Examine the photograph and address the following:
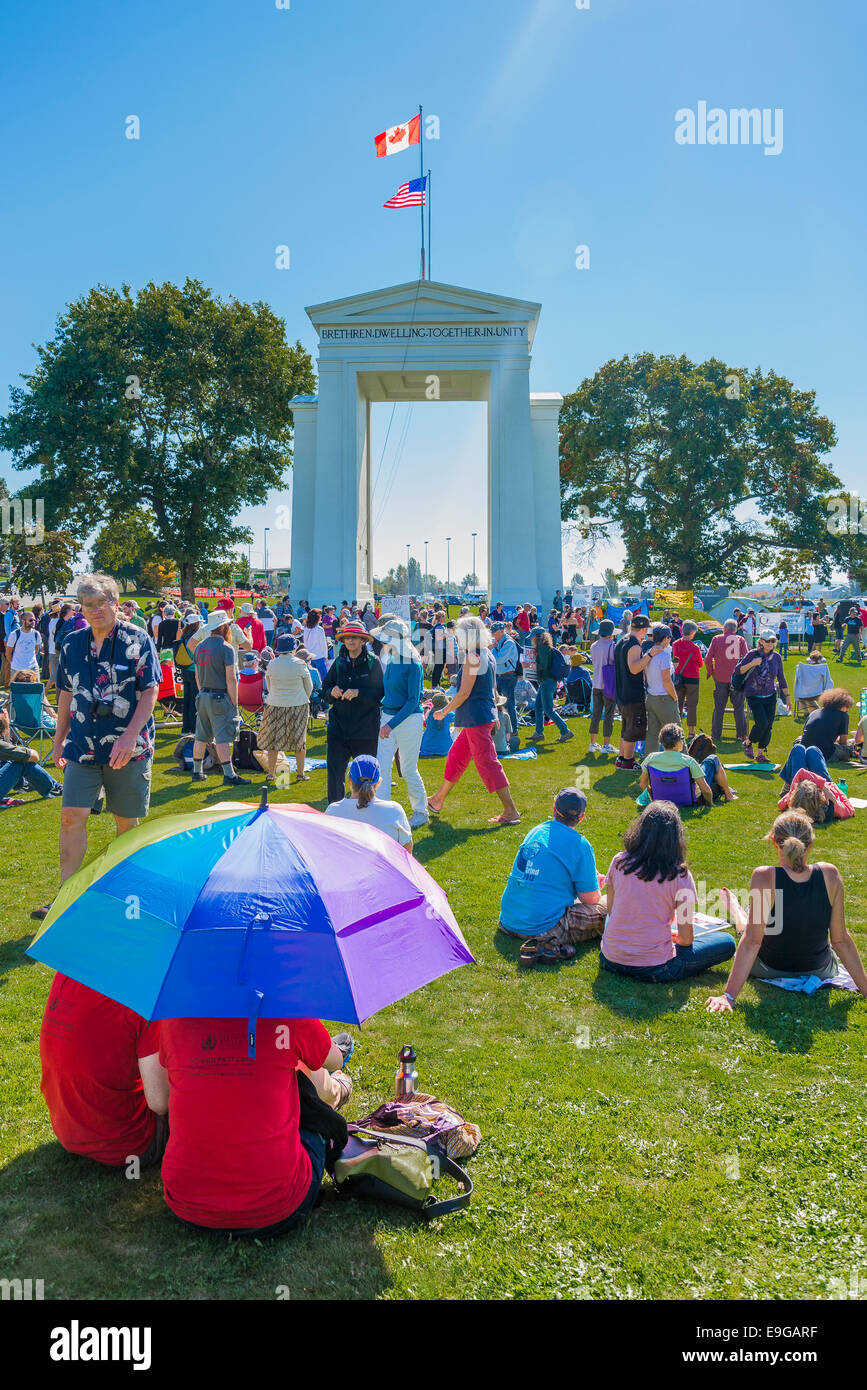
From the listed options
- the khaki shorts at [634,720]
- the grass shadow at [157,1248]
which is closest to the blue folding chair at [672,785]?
the khaki shorts at [634,720]

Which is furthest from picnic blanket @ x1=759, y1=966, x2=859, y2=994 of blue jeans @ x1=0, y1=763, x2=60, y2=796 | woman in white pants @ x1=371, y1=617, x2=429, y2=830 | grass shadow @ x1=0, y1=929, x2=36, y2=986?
blue jeans @ x1=0, y1=763, x2=60, y2=796

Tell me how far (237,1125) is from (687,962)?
11.3 feet

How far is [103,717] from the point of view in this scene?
19.1ft

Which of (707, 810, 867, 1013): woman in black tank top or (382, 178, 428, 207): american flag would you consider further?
(382, 178, 428, 207): american flag

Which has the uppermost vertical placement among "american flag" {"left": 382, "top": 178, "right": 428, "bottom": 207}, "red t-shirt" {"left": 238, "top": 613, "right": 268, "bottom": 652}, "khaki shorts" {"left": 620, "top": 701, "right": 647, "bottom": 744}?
"american flag" {"left": 382, "top": 178, "right": 428, "bottom": 207}

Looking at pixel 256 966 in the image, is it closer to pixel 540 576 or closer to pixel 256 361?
pixel 540 576

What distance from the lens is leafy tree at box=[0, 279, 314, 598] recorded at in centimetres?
4075

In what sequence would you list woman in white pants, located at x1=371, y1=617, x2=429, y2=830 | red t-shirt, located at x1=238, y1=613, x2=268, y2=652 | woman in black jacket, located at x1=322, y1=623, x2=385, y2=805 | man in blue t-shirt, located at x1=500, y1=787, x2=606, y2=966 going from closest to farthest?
man in blue t-shirt, located at x1=500, y1=787, x2=606, y2=966, woman in black jacket, located at x1=322, y1=623, x2=385, y2=805, woman in white pants, located at x1=371, y1=617, x2=429, y2=830, red t-shirt, located at x1=238, y1=613, x2=268, y2=652

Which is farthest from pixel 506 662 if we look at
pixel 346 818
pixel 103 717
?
pixel 346 818

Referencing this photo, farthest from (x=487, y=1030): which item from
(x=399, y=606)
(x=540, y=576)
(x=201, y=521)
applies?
(x=201, y=521)

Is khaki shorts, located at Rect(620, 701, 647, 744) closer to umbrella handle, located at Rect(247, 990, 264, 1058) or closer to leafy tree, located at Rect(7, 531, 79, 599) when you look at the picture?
umbrella handle, located at Rect(247, 990, 264, 1058)

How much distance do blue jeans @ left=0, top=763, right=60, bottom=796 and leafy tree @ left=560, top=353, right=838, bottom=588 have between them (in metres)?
46.4

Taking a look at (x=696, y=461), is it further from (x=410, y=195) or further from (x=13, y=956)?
(x=13, y=956)
